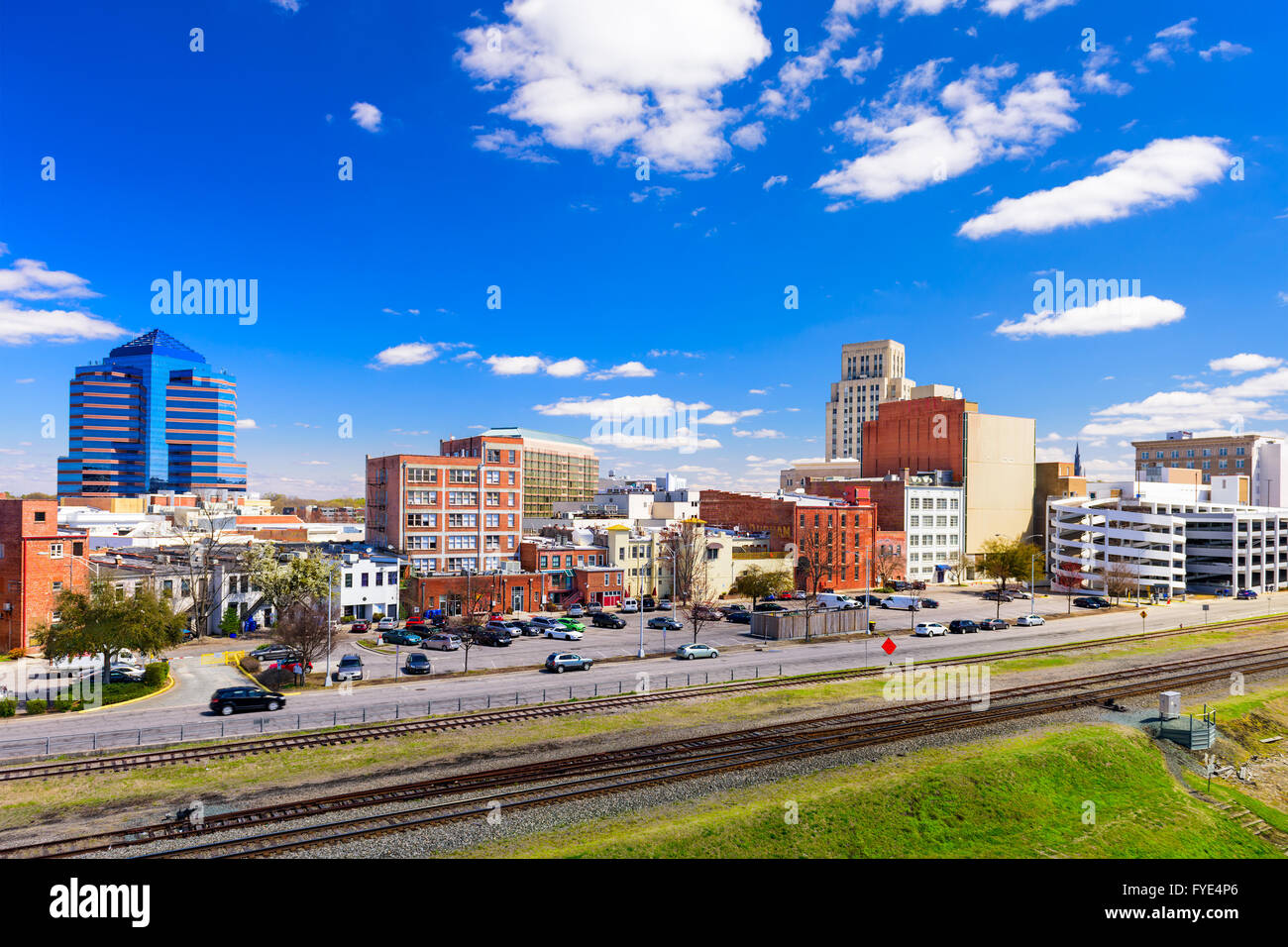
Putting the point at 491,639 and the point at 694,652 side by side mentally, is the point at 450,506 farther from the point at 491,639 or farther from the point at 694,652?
the point at 694,652

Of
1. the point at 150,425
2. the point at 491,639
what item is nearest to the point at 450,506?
the point at 491,639

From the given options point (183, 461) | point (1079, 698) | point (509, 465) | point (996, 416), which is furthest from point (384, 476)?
point (183, 461)

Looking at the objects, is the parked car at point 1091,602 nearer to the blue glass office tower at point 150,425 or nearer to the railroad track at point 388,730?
the railroad track at point 388,730

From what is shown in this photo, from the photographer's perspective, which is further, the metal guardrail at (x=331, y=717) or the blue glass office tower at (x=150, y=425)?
the blue glass office tower at (x=150, y=425)

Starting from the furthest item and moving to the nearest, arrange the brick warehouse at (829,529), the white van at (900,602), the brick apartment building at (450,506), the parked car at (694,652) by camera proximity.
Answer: the brick warehouse at (829,529)
the white van at (900,602)
the brick apartment building at (450,506)
the parked car at (694,652)

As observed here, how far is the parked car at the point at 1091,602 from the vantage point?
8805cm

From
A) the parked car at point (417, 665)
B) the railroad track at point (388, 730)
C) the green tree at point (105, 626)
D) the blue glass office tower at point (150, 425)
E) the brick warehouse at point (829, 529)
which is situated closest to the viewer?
the railroad track at point (388, 730)

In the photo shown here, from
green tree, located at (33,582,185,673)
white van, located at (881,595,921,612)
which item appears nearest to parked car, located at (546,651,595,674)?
green tree, located at (33,582,185,673)

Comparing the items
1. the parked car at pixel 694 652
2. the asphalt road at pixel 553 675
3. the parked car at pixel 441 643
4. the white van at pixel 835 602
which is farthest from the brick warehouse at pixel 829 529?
the parked car at pixel 441 643

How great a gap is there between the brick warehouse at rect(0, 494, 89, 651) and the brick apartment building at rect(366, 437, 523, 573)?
27347 millimetres

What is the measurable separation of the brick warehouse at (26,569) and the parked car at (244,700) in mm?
22460

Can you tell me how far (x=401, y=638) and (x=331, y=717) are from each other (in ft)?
67.6

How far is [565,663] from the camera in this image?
160ft
